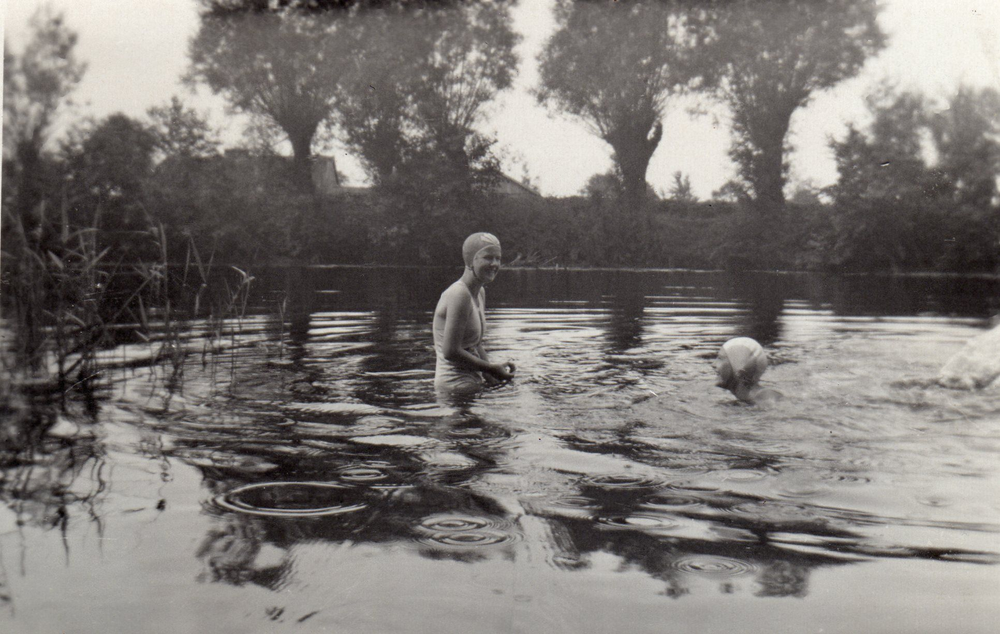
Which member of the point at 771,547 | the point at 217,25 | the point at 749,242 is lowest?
the point at 771,547

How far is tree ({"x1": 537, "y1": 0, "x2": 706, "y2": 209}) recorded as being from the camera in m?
21.9

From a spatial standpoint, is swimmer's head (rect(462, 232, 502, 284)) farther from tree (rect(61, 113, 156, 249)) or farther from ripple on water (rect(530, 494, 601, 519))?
tree (rect(61, 113, 156, 249))

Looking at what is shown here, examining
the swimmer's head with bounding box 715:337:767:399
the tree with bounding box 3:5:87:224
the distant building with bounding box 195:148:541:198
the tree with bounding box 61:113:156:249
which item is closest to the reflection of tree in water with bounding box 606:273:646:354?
the swimmer's head with bounding box 715:337:767:399

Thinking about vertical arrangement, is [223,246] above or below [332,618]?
above

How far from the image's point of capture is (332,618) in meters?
2.37

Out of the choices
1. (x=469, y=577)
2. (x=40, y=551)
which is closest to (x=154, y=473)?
(x=40, y=551)

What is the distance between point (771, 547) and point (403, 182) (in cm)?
2381

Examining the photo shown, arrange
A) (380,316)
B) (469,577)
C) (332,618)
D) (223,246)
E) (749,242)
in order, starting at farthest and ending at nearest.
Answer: (749,242) → (223,246) → (380,316) → (469,577) → (332,618)

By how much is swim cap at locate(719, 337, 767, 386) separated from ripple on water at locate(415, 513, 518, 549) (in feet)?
10.9

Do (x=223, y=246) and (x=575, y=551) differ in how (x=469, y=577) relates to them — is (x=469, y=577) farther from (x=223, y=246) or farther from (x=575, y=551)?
(x=223, y=246)

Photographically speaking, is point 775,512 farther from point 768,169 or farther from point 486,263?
point 768,169

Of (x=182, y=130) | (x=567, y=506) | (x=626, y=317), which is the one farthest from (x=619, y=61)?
(x=567, y=506)

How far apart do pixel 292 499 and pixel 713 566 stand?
1758mm

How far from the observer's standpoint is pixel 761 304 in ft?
48.4
